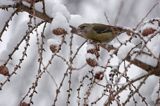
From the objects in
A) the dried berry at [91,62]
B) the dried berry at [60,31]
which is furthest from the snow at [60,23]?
the dried berry at [91,62]

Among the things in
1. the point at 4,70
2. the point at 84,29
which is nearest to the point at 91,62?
the point at 84,29

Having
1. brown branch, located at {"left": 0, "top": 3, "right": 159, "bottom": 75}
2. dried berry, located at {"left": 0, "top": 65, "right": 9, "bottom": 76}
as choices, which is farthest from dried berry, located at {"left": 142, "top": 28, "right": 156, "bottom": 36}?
dried berry, located at {"left": 0, "top": 65, "right": 9, "bottom": 76}

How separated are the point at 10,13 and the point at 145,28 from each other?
376mm

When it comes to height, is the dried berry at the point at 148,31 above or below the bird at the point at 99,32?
above

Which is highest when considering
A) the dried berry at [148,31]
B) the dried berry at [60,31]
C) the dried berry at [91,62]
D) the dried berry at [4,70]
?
the dried berry at [148,31]

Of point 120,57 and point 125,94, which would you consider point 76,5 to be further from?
point 120,57

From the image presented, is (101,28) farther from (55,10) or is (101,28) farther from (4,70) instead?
(4,70)

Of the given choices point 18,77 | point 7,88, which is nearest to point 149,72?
point 18,77

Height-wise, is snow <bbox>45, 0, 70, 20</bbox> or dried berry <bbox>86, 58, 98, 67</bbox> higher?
snow <bbox>45, 0, 70, 20</bbox>

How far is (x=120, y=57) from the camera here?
5.06 feet

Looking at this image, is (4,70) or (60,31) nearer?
(60,31)

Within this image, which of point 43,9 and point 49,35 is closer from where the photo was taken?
point 43,9

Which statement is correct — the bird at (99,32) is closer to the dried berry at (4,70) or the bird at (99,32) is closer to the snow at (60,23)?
the snow at (60,23)

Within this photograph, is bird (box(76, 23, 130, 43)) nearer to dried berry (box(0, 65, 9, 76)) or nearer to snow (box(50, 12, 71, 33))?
snow (box(50, 12, 71, 33))
